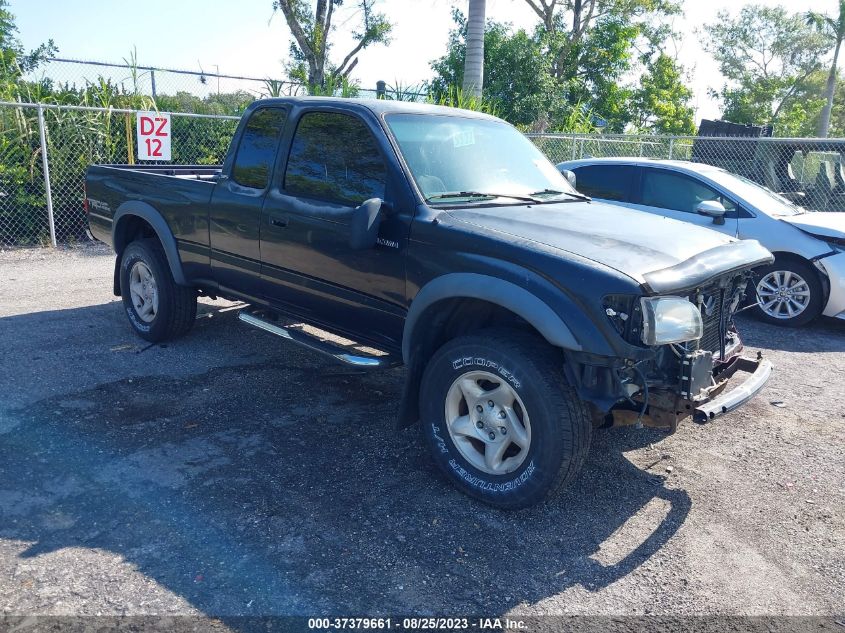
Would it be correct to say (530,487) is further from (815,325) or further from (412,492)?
(815,325)

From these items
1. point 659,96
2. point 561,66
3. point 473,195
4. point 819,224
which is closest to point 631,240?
point 473,195

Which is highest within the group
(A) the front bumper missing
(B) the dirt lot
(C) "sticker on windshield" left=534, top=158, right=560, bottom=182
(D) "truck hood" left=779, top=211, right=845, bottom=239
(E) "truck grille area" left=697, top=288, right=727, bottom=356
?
(C) "sticker on windshield" left=534, top=158, right=560, bottom=182

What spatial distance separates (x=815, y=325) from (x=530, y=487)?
224 inches

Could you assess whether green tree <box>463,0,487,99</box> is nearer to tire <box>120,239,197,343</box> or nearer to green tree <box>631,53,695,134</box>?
tire <box>120,239,197,343</box>

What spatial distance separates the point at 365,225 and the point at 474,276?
0.69 m

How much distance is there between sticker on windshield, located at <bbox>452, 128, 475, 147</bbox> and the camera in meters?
4.55

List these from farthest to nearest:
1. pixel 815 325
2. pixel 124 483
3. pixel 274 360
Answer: pixel 815 325 < pixel 274 360 < pixel 124 483

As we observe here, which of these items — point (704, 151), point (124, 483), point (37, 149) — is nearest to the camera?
point (124, 483)

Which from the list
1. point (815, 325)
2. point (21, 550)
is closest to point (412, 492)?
point (21, 550)

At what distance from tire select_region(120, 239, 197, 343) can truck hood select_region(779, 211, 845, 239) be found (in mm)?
6040

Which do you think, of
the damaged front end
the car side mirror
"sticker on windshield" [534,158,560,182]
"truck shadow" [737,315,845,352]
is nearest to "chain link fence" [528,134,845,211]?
"truck shadow" [737,315,845,352]

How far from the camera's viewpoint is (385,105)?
4586 millimetres

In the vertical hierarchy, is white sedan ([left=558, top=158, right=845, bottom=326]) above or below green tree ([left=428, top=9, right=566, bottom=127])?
below

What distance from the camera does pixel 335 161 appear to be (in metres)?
4.54
